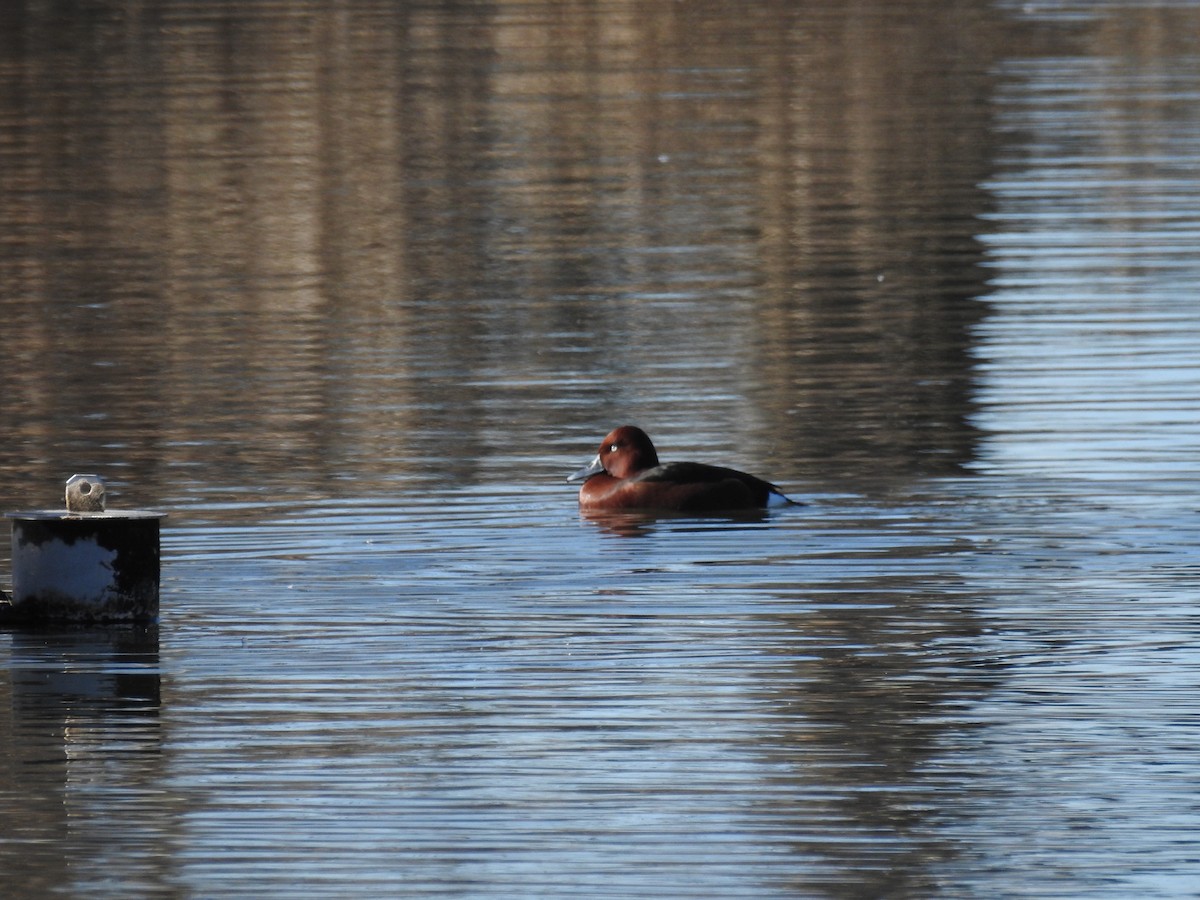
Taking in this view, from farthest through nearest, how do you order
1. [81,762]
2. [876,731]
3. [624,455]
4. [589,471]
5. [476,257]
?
[476,257]
[589,471]
[624,455]
[876,731]
[81,762]

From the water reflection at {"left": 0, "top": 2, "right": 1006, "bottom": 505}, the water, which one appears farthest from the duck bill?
the water reflection at {"left": 0, "top": 2, "right": 1006, "bottom": 505}

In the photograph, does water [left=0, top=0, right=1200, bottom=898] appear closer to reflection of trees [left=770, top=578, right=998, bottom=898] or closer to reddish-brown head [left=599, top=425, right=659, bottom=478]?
reflection of trees [left=770, top=578, right=998, bottom=898]

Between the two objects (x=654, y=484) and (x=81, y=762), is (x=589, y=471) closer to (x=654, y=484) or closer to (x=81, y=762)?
(x=654, y=484)

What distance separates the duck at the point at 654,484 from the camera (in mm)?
14641

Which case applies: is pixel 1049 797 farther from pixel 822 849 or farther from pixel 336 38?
pixel 336 38

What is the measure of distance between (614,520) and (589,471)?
2.30ft

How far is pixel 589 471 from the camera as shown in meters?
15.5

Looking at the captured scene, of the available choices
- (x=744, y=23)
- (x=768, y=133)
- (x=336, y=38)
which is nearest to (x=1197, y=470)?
(x=768, y=133)

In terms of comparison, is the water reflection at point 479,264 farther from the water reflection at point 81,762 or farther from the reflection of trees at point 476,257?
the water reflection at point 81,762

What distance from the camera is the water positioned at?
9.20 meters

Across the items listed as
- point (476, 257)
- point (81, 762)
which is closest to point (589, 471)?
point (81, 762)

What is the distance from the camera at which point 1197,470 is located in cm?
1547

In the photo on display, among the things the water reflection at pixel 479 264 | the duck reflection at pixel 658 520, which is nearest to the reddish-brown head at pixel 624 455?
the duck reflection at pixel 658 520

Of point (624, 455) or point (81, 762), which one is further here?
point (624, 455)
